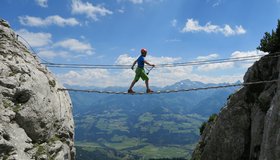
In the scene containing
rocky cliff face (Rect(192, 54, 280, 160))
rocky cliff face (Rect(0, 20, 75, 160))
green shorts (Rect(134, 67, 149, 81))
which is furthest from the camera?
rocky cliff face (Rect(192, 54, 280, 160))

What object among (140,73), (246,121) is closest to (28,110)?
(140,73)

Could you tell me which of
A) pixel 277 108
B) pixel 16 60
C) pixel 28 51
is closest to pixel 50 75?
pixel 28 51

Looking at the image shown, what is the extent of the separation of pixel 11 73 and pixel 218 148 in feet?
99.6

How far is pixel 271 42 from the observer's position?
40.4 meters

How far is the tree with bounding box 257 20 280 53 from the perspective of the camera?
132 ft

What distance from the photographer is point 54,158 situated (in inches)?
861

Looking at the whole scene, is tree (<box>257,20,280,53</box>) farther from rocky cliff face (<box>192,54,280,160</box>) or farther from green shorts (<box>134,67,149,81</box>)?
green shorts (<box>134,67,149,81</box>)

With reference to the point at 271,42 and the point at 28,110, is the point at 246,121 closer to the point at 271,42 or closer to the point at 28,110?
the point at 271,42

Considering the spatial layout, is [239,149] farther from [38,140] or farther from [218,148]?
[38,140]

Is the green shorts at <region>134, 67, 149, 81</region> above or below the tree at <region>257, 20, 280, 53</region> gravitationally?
below

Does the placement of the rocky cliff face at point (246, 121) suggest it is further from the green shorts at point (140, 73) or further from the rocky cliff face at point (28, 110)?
the rocky cliff face at point (28, 110)

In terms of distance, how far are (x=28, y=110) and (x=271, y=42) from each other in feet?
102

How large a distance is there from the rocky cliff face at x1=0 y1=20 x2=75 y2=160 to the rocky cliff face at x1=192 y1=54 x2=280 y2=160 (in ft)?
74.2

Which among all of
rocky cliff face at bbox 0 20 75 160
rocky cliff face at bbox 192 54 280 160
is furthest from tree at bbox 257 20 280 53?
rocky cliff face at bbox 0 20 75 160
